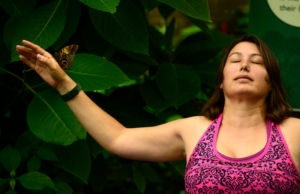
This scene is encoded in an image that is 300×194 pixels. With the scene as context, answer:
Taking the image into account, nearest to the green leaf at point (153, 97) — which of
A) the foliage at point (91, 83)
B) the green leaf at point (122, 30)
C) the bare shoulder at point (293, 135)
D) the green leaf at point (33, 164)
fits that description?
the foliage at point (91, 83)

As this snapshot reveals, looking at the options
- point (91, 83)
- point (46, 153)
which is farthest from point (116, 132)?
point (46, 153)

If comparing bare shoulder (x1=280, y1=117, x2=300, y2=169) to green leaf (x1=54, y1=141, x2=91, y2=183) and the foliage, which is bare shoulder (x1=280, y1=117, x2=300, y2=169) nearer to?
the foliage

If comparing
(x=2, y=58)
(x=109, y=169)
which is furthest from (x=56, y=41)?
(x=109, y=169)

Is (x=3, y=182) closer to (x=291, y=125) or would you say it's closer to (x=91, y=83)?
(x=91, y=83)

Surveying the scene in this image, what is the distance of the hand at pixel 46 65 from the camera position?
215 cm

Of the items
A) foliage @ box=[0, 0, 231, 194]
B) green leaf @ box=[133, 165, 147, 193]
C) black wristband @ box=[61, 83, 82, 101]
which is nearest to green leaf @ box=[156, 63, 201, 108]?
foliage @ box=[0, 0, 231, 194]

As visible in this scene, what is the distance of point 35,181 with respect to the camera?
238cm

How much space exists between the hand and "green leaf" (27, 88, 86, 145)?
0.43ft

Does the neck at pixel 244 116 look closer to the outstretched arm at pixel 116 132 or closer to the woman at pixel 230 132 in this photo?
the woman at pixel 230 132

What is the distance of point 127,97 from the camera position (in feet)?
9.26

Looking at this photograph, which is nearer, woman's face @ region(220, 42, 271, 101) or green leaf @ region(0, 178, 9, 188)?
woman's face @ region(220, 42, 271, 101)

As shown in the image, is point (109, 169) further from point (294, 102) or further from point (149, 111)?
point (294, 102)

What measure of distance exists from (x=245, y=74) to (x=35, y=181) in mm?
769

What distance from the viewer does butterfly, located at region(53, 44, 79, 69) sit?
2.21 m
